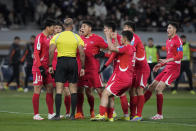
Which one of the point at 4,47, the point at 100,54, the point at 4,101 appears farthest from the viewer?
the point at 4,47

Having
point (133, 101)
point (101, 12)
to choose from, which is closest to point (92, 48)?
point (133, 101)

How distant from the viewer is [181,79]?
2511 cm

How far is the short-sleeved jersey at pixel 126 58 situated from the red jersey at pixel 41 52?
187 centimetres

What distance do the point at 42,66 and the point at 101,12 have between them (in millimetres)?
19298

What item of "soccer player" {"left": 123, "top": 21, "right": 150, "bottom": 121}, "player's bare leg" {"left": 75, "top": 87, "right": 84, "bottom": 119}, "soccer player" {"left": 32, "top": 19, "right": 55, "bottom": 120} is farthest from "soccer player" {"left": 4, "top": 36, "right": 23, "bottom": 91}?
"soccer player" {"left": 123, "top": 21, "right": 150, "bottom": 121}

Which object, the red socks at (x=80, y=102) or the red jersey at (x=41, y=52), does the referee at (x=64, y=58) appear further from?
the red socks at (x=80, y=102)

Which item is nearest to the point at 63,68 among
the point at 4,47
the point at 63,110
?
the point at 63,110

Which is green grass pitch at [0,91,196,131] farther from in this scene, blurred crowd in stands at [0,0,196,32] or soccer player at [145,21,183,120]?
blurred crowd in stands at [0,0,196,32]

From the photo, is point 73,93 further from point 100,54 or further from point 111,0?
point 111,0

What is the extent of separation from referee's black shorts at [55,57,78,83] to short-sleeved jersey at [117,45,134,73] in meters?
1.06

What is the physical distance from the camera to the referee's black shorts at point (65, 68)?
465 inches

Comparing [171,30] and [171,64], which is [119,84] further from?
[171,30]

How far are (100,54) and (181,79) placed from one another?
13345mm

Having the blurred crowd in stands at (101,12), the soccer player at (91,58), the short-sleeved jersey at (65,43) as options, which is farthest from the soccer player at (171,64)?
the blurred crowd in stands at (101,12)
